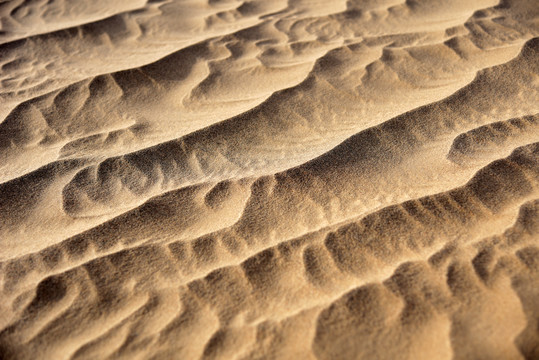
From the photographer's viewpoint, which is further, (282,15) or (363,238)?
(282,15)

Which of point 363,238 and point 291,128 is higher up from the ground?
point 291,128

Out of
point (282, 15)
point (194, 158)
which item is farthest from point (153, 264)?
point (282, 15)

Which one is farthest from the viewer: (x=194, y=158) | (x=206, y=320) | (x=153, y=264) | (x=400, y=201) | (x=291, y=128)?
(x=291, y=128)

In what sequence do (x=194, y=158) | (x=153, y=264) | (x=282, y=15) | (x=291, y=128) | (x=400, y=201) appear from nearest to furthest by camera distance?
1. (x=153, y=264)
2. (x=400, y=201)
3. (x=194, y=158)
4. (x=291, y=128)
5. (x=282, y=15)

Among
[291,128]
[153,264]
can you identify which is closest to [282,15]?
[291,128]

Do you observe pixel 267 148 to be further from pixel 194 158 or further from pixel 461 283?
pixel 461 283

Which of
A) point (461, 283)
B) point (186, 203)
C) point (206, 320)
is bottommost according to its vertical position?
point (461, 283)

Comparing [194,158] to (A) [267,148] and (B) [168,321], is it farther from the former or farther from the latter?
(B) [168,321]
